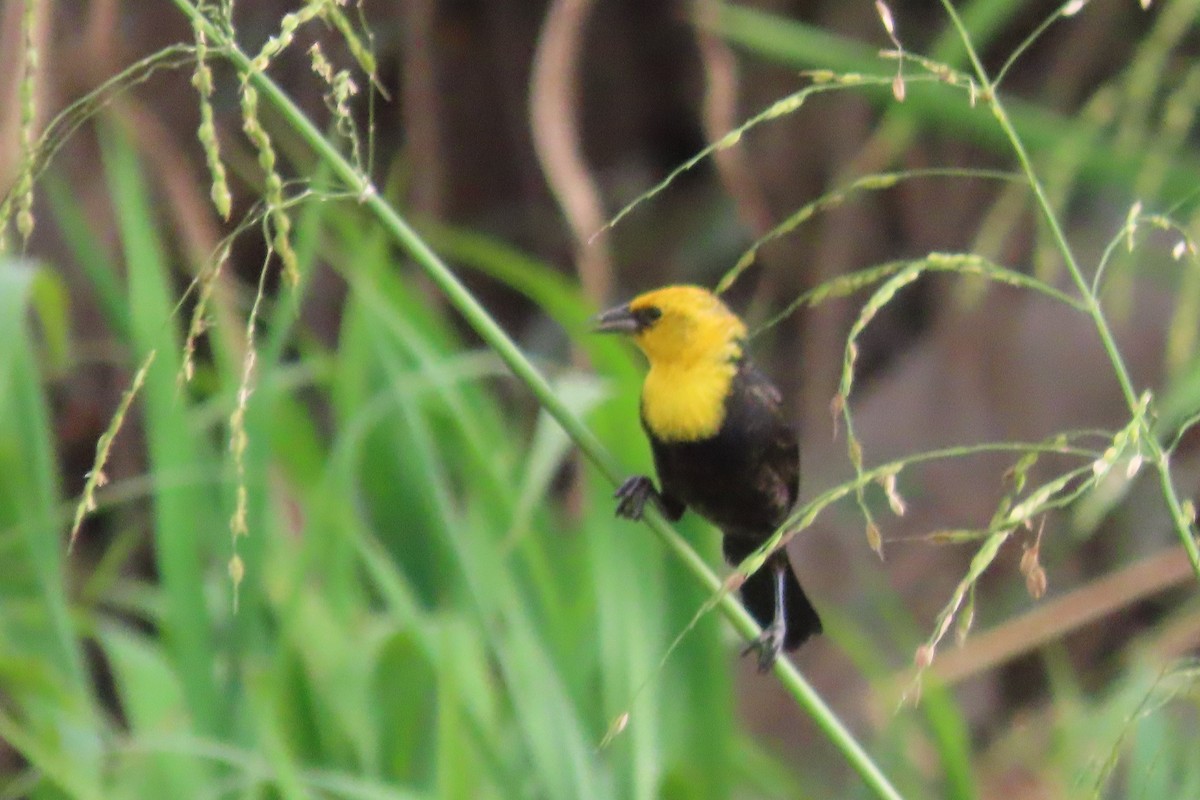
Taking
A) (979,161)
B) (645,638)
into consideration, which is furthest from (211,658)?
(979,161)

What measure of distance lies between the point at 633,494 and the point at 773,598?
0.22m

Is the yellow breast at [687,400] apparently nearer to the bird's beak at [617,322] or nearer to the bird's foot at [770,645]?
the bird's beak at [617,322]

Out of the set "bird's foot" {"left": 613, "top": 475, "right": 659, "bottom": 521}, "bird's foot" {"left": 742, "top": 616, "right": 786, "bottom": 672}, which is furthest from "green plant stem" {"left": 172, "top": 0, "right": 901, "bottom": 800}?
"bird's foot" {"left": 613, "top": 475, "right": 659, "bottom": 521}

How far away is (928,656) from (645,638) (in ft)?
2.89

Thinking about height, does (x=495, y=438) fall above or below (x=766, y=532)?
above

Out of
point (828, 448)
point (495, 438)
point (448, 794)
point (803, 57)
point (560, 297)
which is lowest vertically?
point (828, 448)

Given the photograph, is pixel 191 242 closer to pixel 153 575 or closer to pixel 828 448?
pixel 153 575

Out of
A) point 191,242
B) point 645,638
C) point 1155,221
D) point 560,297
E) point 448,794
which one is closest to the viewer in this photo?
point 1155,221

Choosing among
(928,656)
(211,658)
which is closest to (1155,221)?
(928,656)

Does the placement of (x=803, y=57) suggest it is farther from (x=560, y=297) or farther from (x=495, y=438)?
(x=495, y=438)

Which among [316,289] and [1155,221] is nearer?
[1155,221]

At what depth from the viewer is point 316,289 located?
3676 mm

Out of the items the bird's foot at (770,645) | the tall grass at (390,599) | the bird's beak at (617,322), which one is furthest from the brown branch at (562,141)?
the bird's foot at (770,645)

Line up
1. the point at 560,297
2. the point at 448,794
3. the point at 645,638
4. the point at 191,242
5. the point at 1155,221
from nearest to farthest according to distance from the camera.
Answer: the point at 1155,221, the point at 448,794, the point at 645,638, the point at 560,297, the point at 191,242
